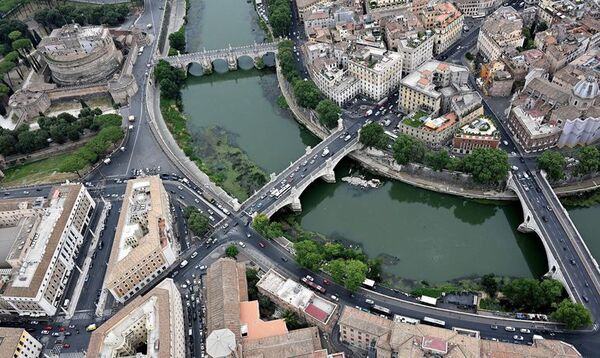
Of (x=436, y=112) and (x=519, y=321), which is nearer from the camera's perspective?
(x=519, y=321)

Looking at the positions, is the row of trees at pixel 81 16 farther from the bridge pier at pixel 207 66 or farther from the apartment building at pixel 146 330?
the apartment building at pixel 146 330

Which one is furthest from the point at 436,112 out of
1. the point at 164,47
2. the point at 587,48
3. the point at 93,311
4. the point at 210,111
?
the point at 164,47

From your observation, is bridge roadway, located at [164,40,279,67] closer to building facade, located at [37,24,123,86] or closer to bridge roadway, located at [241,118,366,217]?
building facade, located at [37,24,123,86]

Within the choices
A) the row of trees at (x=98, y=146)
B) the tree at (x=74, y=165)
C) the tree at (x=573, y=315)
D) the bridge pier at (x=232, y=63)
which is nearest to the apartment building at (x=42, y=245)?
the tree at (x=74, y=165)

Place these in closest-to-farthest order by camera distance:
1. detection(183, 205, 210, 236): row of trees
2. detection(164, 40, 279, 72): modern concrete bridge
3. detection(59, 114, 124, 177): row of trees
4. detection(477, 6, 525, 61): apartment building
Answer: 1. detection(183, 205, 210, 236): row of trees
2. detection(59, 114, 124, 177): row of trees
3. detection(477, 6, 525, 61): apartment building
4. detection(164, 40, 279, 72): modern concrete bridge

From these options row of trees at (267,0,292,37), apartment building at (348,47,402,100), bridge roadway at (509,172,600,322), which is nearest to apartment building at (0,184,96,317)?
apartment building at (348,47,402,100)

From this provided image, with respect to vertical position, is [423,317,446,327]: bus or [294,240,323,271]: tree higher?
[294,240,323,271]: tree

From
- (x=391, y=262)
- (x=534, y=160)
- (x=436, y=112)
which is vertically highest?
(x=436, y=112)

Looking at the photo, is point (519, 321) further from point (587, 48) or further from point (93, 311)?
point (587, 48)
